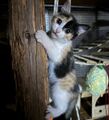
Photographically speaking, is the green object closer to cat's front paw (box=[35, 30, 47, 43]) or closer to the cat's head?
the cat's head

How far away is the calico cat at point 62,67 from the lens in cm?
104

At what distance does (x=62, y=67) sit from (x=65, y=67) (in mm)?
22

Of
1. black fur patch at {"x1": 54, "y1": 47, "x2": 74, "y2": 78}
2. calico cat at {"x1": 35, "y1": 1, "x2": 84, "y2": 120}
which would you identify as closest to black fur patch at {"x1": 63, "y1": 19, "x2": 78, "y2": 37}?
calico cat at {"x1": 35, "y1": 1, "x2": 84, "y2": 120}

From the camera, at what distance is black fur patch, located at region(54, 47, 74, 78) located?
42.3 inches

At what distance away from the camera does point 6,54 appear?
1.28 metres

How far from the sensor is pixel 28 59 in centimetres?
79

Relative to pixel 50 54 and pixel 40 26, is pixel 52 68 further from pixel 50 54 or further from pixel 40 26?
pixel 40 26


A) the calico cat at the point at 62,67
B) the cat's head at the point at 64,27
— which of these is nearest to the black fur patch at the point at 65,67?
the calico cat at the point at 62,67

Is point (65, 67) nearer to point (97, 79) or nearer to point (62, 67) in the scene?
point (62, 67)

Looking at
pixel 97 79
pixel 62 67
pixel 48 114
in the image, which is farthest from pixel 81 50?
pixel 48 114

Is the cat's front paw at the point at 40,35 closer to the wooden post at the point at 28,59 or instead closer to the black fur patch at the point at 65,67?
the wooden post at the point at 28,59

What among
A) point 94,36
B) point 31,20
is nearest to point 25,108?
point 31,20

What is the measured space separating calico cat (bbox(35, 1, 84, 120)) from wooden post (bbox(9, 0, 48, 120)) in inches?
7.3

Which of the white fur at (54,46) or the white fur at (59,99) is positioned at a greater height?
the white fur at (54,46)
